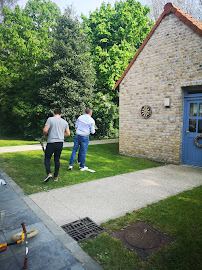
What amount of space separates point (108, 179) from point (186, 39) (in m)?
5.48

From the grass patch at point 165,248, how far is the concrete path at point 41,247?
195 mm

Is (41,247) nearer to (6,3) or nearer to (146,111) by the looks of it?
(146,111)

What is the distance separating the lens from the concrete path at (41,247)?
8.13 feet

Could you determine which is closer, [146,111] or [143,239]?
[143,239]

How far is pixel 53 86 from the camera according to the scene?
14.2 metres

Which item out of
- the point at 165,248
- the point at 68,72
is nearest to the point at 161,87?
the point at 165,248

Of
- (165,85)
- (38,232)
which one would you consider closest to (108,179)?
(38,232)

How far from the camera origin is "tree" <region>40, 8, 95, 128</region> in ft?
46.3

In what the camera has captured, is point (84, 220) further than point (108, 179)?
No

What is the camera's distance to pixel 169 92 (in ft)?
25.5

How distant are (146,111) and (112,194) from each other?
474 centimetres

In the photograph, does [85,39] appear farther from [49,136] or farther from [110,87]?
[49,136]

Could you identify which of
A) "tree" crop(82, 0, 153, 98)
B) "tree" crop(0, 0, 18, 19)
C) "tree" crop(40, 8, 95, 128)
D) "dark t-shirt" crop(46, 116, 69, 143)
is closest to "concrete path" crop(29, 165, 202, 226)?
"dark t-shirt" crop(46, 116, 69, 143)

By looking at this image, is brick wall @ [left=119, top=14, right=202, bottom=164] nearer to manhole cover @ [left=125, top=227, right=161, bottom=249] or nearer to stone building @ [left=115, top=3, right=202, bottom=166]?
stone building @ [left=115, top=3, right=202, bottom=166]
